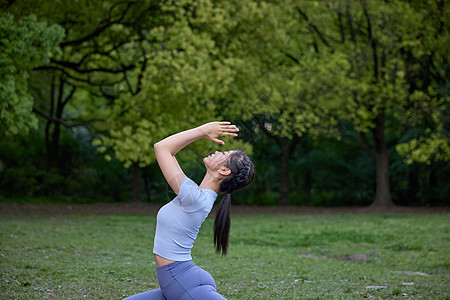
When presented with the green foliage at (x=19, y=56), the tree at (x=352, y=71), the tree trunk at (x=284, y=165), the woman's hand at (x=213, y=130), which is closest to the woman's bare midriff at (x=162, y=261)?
the woman's hand at (x=213, y=130)

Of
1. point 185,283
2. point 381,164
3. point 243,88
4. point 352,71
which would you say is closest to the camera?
point 185,283

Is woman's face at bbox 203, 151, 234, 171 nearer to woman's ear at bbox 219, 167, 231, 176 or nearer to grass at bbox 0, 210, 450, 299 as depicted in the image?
woman's ear at bbox 219, 167, 231, 176

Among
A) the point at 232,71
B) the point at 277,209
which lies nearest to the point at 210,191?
the point at 232,71

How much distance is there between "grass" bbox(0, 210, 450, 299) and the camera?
21.9ft

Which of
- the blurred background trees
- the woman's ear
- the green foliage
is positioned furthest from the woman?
the green foliage

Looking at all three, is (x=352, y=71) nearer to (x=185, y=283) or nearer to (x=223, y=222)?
(x=223, y=222)

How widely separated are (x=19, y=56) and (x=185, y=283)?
1309 centimetres

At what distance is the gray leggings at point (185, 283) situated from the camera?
123 inches

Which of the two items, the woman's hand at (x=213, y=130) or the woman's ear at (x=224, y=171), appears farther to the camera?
the woman's ear at (x=224, y=171)

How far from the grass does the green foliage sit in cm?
355

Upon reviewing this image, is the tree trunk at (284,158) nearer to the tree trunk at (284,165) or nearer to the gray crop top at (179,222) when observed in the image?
the tree trunk at (284,165)

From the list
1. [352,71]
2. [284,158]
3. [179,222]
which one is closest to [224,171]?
[179,222]

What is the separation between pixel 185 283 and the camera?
3.17 m

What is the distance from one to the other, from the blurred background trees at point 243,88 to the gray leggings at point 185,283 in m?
10.3
